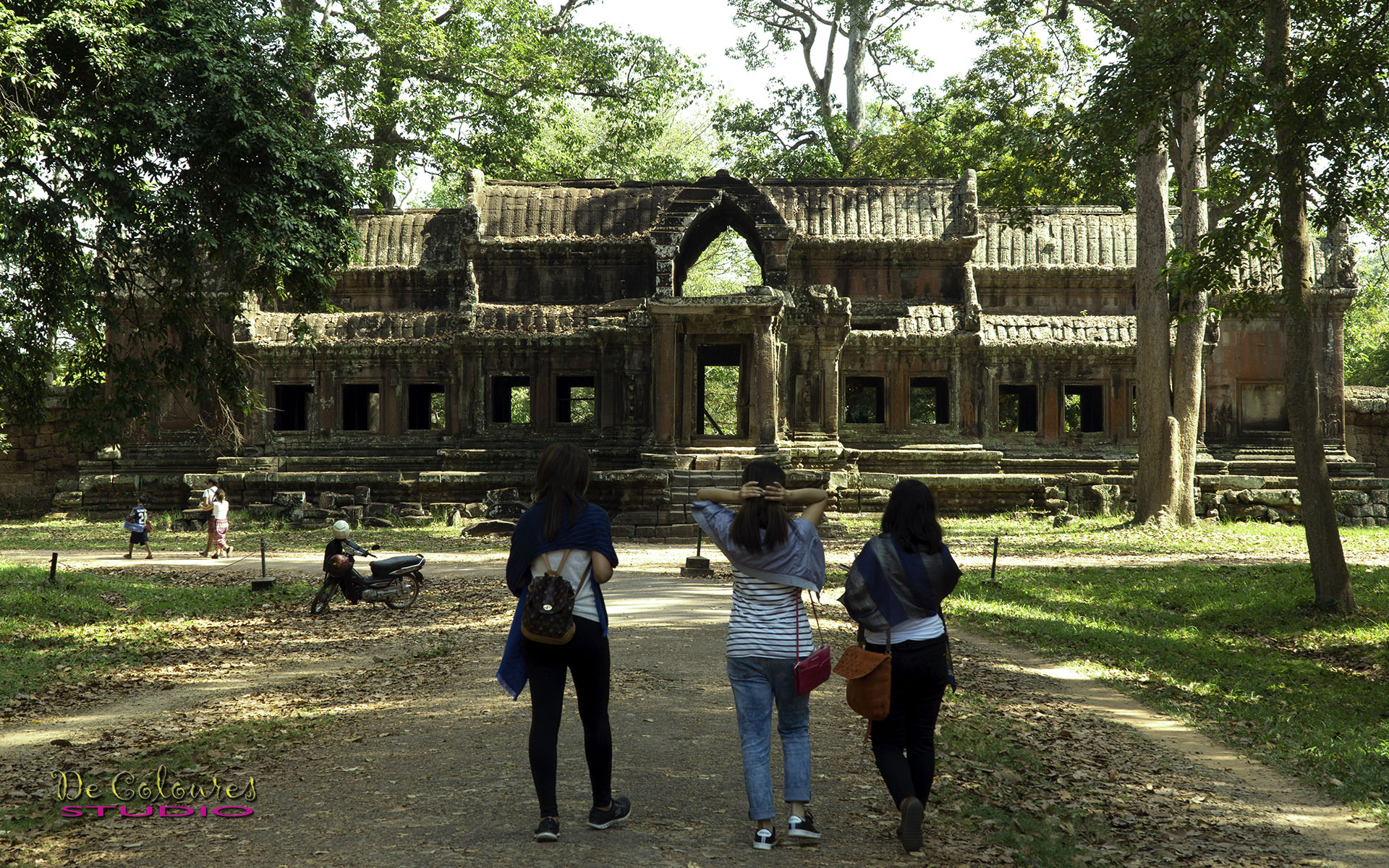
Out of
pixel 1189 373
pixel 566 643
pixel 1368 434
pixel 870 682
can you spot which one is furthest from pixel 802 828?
pixel 1368 434

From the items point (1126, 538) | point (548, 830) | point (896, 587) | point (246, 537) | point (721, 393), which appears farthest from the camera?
point (721, 393)

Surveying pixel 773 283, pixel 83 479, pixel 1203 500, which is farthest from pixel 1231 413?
pixel 83 479

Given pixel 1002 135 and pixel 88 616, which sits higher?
pixel 1002 135

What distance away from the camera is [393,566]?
12.4m

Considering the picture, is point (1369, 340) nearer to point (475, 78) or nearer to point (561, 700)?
point (475, 78)

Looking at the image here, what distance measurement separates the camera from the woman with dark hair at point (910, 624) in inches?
188

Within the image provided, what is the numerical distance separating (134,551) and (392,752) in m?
14.5

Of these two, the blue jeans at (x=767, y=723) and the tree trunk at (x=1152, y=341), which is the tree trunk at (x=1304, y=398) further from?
the blue jeans at (x=767, y=723)

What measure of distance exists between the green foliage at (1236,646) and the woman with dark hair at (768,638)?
143 inches

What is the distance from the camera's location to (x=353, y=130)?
27.2 metres

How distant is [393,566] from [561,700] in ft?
27.5

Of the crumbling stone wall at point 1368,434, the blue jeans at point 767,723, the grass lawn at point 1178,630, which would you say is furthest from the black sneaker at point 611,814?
the crumbling stone wall at point 1368,434

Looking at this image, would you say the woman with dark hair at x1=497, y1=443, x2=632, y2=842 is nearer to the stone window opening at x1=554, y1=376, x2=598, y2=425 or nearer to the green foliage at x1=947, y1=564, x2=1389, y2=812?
the green foliage at x1=947, y1=564, x2=1389, y2=812

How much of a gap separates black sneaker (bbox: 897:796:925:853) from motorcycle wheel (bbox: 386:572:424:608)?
355 inches
